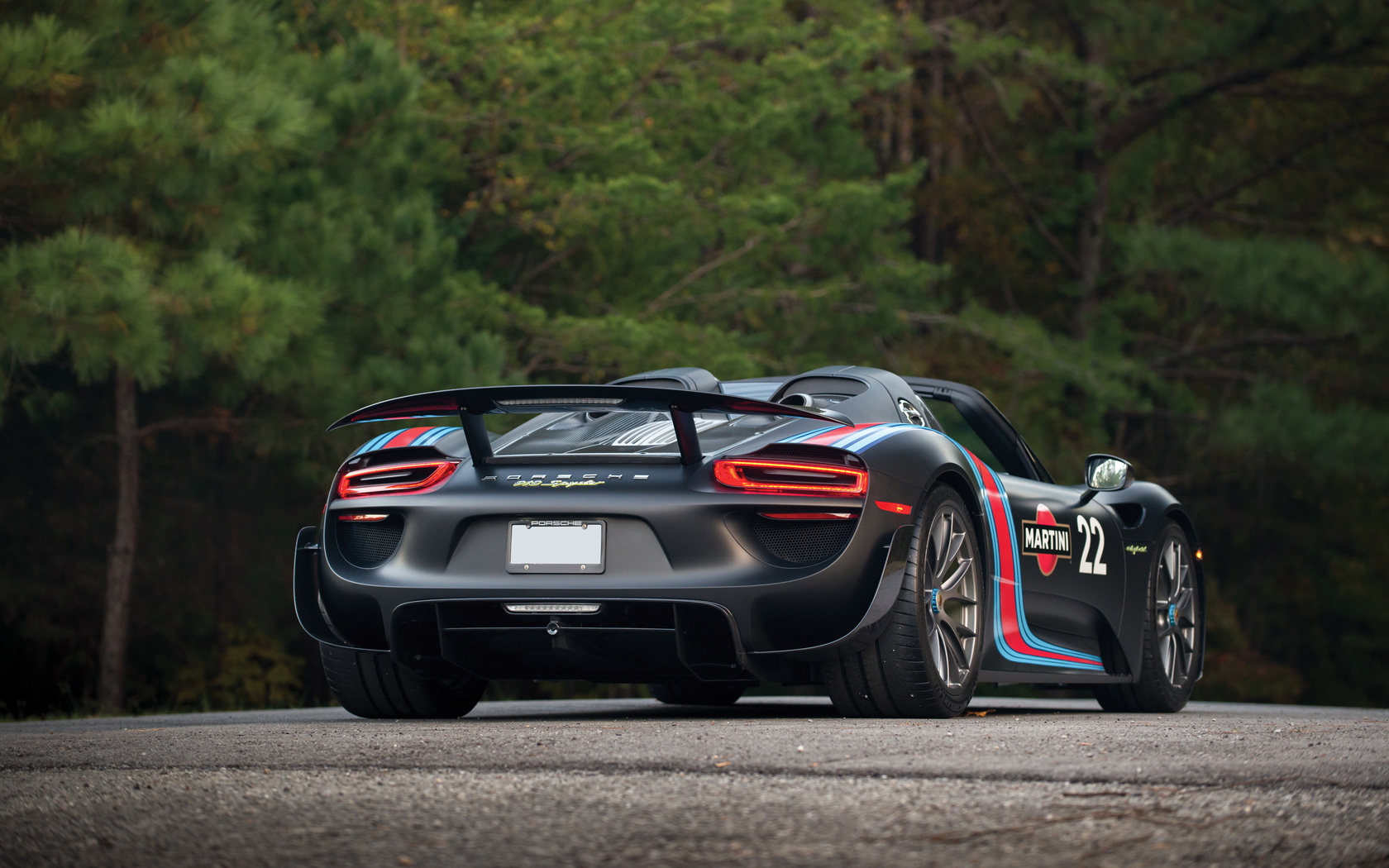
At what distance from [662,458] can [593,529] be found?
0.32m

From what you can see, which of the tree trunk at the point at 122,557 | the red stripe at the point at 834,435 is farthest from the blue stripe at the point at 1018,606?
the tree trunk at the point at 122,557

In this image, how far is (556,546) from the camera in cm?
518

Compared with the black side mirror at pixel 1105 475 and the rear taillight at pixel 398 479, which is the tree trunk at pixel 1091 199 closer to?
the black side mirror at pixel 1105 475

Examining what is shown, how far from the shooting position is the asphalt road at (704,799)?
2.87m

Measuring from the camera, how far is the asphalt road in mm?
2871

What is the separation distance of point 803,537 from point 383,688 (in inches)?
67.8

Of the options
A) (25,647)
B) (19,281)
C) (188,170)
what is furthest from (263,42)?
(25,647)

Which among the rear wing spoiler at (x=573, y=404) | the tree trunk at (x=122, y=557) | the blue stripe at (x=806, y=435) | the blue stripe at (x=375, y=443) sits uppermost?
the rear wing spoiler at (x=573, y=404)

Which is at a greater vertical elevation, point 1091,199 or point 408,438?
point 1091,199

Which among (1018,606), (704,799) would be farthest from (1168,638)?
(704,799)

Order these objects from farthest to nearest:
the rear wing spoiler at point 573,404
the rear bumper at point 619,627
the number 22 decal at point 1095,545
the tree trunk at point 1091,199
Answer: the tree trunk at point 1091,199 → the number 22 decal at point 1095,545 → the rear bumper at point 619,627 → the rear wing spoiler at point 573,404

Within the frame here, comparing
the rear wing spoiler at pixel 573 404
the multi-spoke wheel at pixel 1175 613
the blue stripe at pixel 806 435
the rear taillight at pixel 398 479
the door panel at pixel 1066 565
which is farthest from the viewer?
the multi-spoke wheel at pixel 1175 613

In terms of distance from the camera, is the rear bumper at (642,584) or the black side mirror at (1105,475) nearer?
the rear bumper at (642,584)

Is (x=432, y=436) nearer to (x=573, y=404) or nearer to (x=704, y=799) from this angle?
(x=573, y=404)
